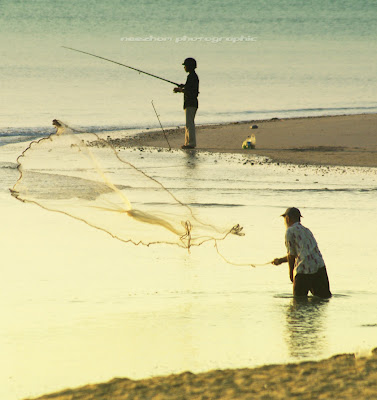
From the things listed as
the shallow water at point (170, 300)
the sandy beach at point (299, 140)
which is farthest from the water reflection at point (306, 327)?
the sandy beach at point (299, 140)

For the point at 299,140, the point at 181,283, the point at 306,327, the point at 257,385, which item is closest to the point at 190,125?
the point at 299,140

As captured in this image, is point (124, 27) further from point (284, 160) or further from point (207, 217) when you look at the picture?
point (207, 217)

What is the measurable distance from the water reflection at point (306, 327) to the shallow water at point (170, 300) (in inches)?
0.6

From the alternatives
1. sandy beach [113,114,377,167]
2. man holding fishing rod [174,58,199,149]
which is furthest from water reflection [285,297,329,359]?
man holding fishing rod [174,58,199,149]

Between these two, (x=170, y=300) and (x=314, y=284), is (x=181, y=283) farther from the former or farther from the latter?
(x=314, y=284)

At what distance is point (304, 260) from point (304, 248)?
0.35ft

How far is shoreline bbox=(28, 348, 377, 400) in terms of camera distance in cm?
524

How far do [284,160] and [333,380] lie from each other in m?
12.1

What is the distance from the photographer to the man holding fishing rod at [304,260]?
7539mm

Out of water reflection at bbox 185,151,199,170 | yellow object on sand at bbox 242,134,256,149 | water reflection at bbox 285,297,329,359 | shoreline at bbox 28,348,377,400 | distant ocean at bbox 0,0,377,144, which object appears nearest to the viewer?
shoreline at bbox 28,348,377,400

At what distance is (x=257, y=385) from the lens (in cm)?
545

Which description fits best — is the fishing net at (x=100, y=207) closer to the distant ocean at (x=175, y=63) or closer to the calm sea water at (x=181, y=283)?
the calm sea water at (x=181, y=283)

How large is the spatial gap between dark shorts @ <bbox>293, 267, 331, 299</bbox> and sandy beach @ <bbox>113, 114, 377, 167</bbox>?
9.22 m

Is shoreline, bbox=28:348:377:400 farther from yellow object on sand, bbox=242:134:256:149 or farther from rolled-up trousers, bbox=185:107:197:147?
yellow object on sand, bbox=242:134:256:149
